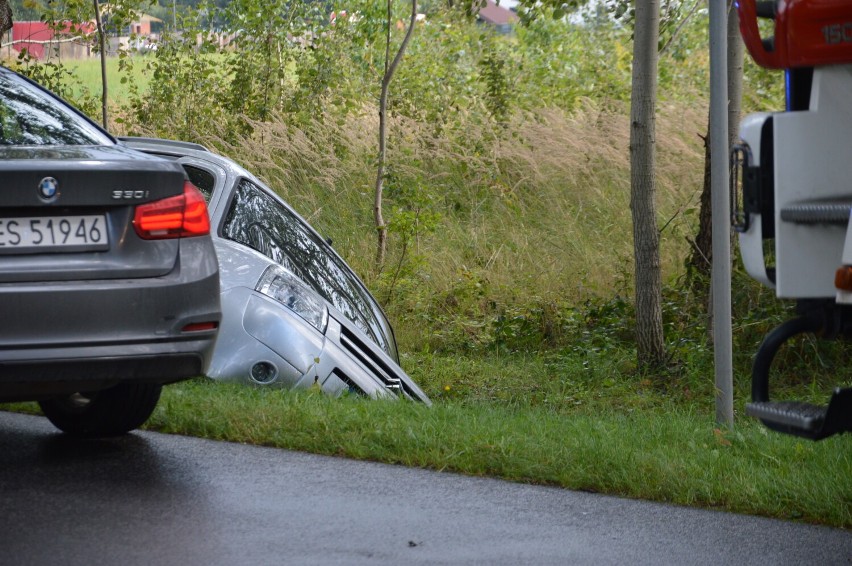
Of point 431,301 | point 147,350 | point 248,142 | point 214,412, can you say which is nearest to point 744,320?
point 431,301

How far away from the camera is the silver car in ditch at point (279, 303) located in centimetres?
668

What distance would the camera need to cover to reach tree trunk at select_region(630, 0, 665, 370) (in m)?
8.21

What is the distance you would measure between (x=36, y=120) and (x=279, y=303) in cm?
186

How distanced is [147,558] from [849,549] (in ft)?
7.71

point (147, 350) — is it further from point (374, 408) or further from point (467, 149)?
point (467, 149)

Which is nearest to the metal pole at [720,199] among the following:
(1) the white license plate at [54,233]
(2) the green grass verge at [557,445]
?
(2) the green grass verge at [557,445]

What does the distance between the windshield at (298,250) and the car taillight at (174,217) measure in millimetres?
2124

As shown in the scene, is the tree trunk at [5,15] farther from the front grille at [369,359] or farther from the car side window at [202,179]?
the front grille at [369,359]

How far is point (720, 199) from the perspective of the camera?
6129 millimetres

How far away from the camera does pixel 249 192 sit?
24.9 ft

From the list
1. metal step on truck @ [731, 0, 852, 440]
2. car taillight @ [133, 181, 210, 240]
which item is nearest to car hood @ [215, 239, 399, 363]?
car taillight @ [133, 181, 210, 240]

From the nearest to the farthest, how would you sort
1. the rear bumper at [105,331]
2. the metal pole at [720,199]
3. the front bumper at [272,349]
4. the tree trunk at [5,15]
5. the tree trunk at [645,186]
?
the rear bumper at [105,331]
the metal pole at [720,199]
the front bumper at [272,349]
the tree trunk at [645,186]
the tree trunk at [5,15]

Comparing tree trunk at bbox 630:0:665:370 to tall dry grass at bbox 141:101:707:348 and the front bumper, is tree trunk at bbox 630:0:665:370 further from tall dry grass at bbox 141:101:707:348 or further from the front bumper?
the front bumper

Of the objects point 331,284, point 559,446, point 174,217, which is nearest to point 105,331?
point 174,217
